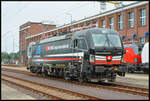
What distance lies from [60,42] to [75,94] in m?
8.76

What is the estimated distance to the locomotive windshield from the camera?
16.0 metres

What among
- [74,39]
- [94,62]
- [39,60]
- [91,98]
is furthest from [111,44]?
[39,60]

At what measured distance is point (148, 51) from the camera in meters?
26.3

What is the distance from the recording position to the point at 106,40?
53.2 feet

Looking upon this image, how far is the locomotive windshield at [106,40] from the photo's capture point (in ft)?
52.5

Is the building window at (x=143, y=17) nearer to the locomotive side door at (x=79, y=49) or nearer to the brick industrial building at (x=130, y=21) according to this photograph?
the brick industrial building at (x=130, y=21)

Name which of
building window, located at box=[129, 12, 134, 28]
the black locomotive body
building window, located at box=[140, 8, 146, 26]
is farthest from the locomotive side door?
building window, located at box=[129, 12, 134, 28]

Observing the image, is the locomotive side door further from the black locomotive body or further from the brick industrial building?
the brick industrial building

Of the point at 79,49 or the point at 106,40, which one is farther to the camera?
the point at 79,49

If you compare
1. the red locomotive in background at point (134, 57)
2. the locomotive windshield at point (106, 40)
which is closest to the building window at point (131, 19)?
the red locomotive in background at point (134, 57)

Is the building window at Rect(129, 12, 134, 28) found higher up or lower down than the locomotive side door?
higher up

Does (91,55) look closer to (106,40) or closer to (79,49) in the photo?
(106,40)

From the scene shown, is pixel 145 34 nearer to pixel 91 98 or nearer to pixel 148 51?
pixel 148 51

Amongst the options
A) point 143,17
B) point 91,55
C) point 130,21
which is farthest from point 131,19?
point 91,55
